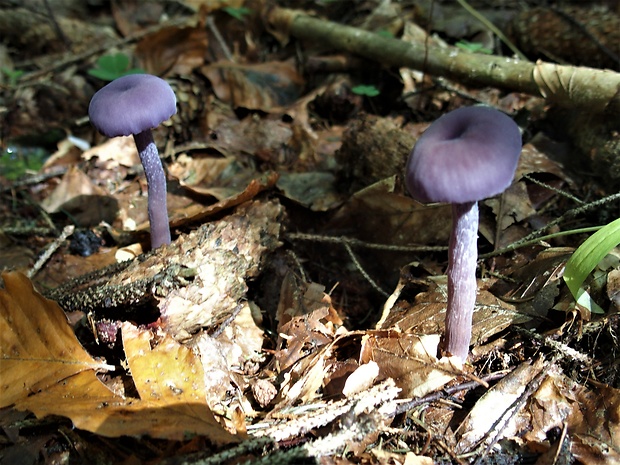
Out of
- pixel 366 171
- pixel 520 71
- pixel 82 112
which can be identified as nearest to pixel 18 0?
pixel 82 112

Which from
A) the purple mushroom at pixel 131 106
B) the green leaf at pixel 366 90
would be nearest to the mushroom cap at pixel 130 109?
the purple mushroom at pixel 131 106

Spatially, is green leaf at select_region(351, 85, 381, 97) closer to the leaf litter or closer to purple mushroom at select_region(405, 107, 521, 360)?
the leaf litter

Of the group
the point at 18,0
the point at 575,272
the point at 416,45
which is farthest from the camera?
the point at 18,0

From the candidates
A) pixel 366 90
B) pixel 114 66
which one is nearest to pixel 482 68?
pixel 366 90

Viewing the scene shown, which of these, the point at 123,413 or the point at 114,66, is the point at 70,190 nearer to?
the point at 114,66

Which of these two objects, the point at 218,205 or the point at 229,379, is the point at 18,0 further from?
the point at 229,379

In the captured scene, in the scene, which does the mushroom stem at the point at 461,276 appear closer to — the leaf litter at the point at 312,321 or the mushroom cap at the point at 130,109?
the leaf litter at the point at 312,321
